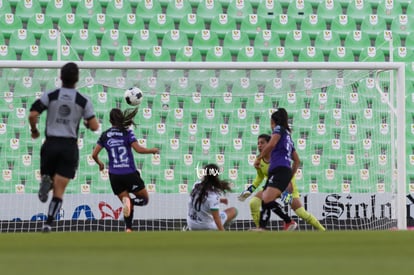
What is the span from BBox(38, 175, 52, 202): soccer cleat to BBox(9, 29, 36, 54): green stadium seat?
831 centimetres

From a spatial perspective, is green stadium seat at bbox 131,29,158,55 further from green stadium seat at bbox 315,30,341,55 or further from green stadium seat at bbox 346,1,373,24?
green stadium seat at bbox 346,1,373,24

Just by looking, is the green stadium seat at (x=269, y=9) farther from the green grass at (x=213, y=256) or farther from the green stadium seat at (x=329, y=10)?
the green grass at (x=213, y=256)

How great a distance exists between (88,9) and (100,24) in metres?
0.37

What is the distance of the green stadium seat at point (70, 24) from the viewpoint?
15766mm

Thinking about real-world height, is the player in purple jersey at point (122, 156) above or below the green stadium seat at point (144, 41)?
below

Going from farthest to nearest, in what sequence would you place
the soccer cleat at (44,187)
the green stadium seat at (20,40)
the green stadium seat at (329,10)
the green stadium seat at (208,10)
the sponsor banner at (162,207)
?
the green stadium seat at (329,10) < the green stadium seat at (208,10) < the green stadium seat at (20,40) < the sponsor banner at (162,207) < the soccer cleat at (44,187)

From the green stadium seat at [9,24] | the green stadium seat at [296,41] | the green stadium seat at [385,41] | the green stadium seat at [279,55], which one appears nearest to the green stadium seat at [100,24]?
the green stadium seat at [9,24]

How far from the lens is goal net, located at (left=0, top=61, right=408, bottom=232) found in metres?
12.3

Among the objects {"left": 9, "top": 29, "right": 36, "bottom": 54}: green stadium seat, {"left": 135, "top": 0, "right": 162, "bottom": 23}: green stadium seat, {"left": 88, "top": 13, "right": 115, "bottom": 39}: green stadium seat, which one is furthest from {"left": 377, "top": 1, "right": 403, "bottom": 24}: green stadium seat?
{"left": 9, "top": 29, "right": 36, "bottom": 54}: green stadium seat

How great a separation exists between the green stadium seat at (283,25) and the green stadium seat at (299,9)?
19cm

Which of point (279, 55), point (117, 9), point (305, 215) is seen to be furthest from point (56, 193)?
point (117, 9)

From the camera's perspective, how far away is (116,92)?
1265 cm

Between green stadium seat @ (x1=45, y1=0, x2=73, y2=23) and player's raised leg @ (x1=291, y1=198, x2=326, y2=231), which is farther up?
green stadium seat @ (x1=45, y1=0, x2=73, y2=23)

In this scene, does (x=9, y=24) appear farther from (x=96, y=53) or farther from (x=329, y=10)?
(x=329, y=10)
